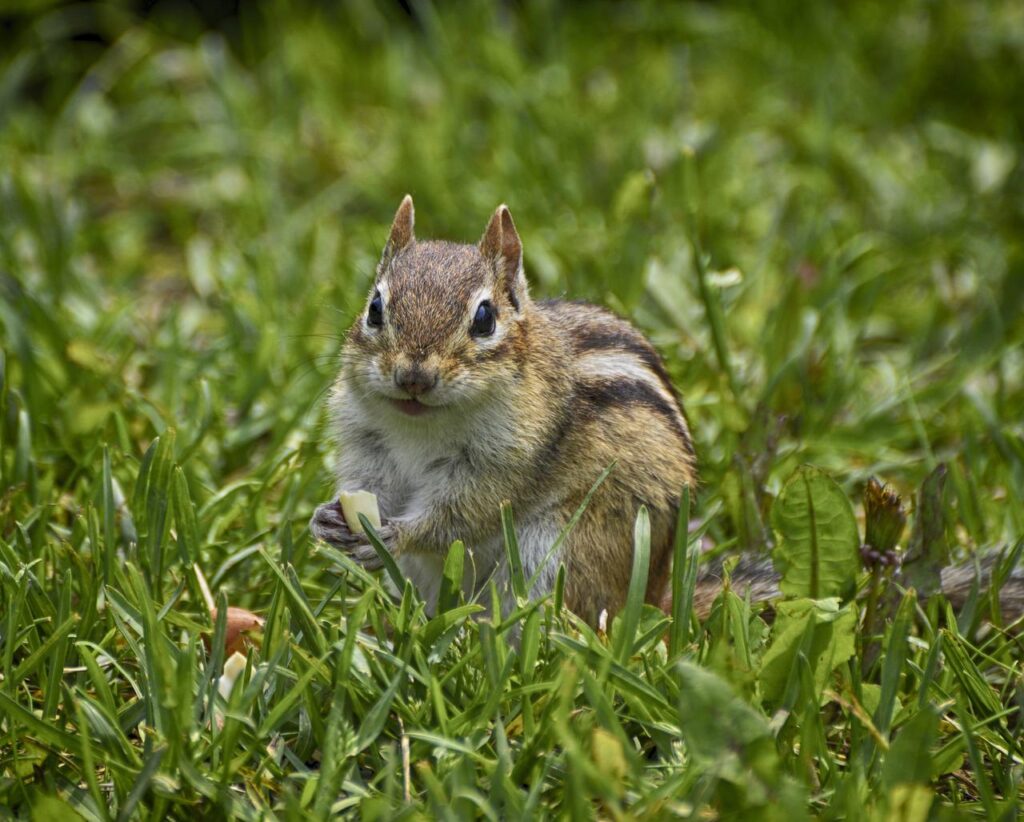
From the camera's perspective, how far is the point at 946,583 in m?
3.05

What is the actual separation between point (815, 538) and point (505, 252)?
3.03ft

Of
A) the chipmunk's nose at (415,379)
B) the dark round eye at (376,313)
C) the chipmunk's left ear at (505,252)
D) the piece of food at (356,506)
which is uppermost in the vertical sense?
the chipmunk's left ear at (505,252)

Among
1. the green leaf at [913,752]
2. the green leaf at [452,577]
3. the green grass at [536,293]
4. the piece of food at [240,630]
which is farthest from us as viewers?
the piece of food at [240,630]

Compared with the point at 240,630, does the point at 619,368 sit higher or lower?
higher

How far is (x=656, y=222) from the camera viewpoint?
4844 millimetres

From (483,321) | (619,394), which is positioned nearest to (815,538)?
(619,394)

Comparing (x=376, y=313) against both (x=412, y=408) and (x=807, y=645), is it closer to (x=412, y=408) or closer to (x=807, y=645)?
(x=412, y=408)

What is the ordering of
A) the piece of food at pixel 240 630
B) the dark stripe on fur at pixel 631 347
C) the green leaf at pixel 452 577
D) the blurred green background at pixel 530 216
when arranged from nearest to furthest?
the green leaf at pixel 452 577
the piece of food at pixel 240 630
the dark stripe on fur at pixel 631 347
the blurred green background at pixel 530 216

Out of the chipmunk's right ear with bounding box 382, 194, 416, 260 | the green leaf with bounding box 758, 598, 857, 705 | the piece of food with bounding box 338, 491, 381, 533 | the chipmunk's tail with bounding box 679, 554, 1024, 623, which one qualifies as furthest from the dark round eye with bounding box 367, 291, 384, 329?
the green leaf with bounding box 758, 598, 857, 705

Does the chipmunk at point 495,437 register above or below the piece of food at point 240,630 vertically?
above

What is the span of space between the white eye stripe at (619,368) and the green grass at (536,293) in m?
0.41

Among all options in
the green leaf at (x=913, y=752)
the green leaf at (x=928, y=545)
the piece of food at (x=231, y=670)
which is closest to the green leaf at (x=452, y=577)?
the piece of food at (x=231, y=670)

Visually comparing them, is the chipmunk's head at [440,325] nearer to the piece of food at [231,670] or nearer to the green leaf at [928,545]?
the piece of food at [231,670]

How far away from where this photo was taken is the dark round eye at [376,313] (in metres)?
2.90
